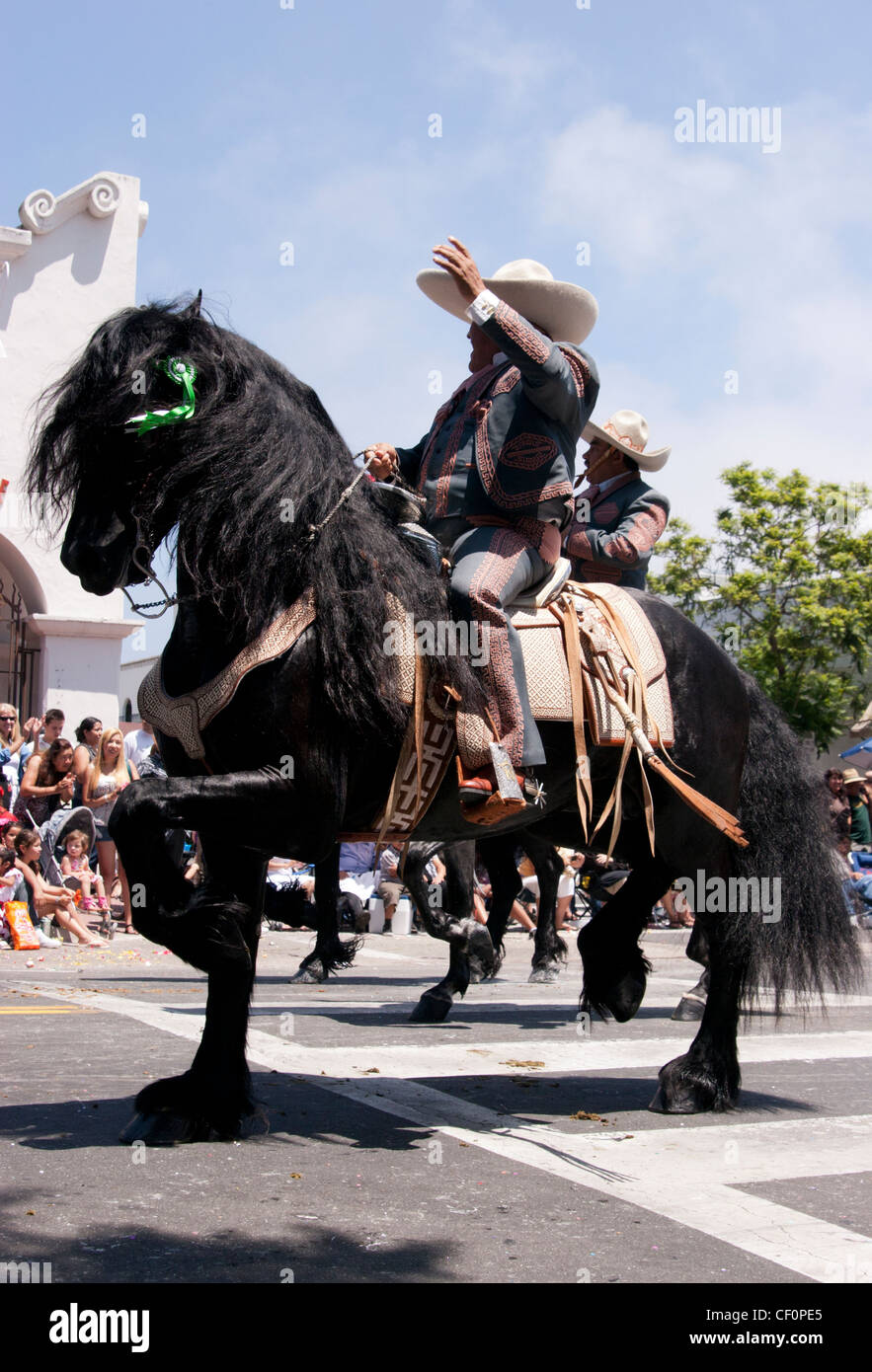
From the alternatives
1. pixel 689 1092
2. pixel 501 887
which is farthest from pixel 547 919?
pixel 689 1092

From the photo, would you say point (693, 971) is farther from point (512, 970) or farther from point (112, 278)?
point (112, 278)

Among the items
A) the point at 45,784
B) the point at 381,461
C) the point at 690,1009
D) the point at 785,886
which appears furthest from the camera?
the point at 45,784

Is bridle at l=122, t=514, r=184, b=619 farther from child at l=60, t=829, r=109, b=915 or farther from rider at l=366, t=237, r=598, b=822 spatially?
child at l=60, t=829, r=109, b=915

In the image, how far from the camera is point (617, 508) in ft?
21.3

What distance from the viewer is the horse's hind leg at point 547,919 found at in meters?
9.55

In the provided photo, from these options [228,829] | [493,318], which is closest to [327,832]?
[228,829]

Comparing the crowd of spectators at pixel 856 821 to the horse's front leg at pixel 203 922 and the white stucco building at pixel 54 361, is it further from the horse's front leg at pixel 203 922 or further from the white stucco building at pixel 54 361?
the horse's front leg at pixel 203 922

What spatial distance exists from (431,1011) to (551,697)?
308 centimetres

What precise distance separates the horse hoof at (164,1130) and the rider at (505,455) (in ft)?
4.56

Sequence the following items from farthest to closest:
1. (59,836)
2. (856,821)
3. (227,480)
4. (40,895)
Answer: (856,821), (59,836), (40,895), (227,480)

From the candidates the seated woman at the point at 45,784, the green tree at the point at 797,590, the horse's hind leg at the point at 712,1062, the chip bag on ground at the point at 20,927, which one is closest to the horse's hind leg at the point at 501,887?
the horse's hind leg at the point at 712,1062

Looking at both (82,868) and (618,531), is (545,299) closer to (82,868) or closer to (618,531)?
(618,531)

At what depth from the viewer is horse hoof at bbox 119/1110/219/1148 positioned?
4082 mm

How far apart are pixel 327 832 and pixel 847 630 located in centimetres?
3211
